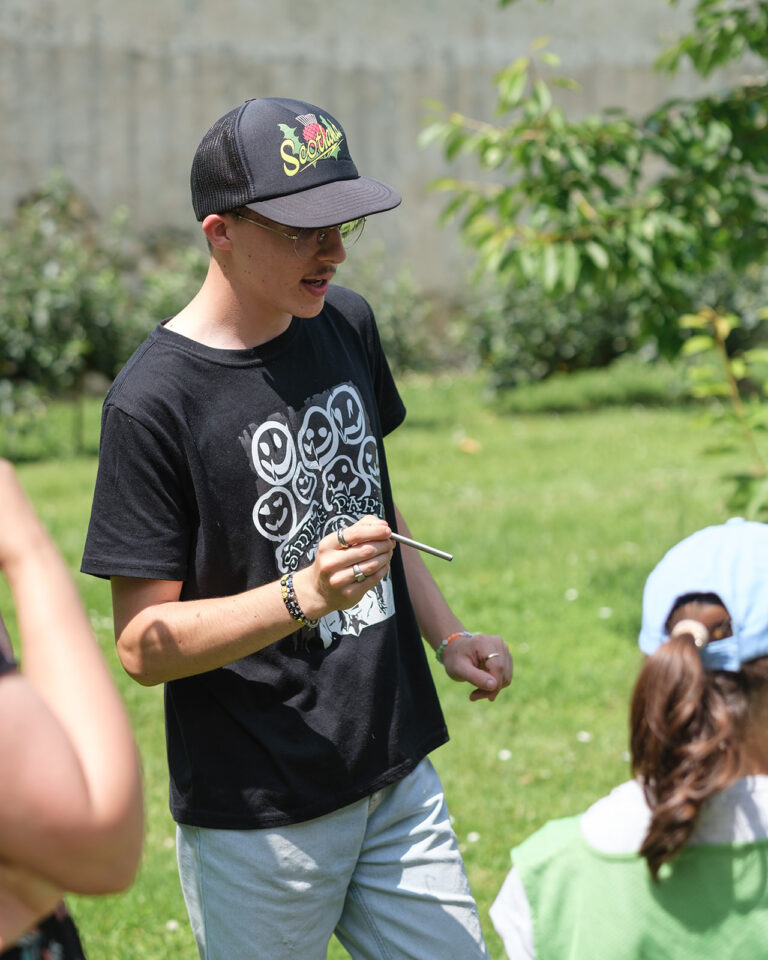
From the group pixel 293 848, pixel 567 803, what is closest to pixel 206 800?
pixel 293 848

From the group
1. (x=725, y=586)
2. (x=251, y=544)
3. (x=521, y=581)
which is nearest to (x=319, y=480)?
(x=251, y=544)

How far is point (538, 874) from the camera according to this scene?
147 centimetres

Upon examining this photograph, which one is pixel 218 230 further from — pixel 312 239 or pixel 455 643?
pixel 455 643

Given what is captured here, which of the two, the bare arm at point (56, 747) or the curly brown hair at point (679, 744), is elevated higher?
the bare arm at point (56, 747)

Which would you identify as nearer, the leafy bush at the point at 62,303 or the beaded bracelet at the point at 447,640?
the beaded bracelet at the point at 447,640

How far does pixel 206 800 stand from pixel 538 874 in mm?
581

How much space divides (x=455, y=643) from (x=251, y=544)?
459mm

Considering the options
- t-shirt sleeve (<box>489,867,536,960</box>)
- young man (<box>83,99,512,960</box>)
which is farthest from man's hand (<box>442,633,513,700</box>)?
t-shirt sleeve (<box>489,867,536,960</box>)

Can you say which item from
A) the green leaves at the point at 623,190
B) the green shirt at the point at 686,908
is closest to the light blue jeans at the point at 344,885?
the green shirt at the point at 686,908

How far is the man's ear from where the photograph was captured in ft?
6.16

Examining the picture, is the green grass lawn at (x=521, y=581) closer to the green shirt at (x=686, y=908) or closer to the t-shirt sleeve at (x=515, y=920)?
the t-shirt sleeve at (x=515, y=920)

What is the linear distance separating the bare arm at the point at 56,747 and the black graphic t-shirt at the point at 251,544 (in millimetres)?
610

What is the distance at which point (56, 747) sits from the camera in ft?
3.31

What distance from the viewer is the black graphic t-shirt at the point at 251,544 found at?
5.80 feet
